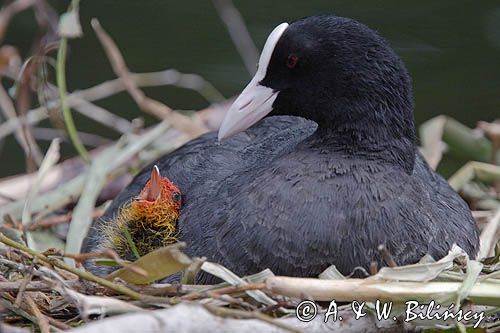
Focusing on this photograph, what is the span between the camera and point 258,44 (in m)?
5.52

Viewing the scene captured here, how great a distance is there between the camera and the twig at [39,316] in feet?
7.45

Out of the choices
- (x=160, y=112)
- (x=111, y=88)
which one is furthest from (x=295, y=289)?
(x=111, y=88)

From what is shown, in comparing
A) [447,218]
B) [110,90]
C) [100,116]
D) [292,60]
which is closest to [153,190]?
[292,60]

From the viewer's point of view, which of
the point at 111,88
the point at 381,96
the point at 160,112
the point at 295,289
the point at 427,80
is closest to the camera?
the point at 295,289

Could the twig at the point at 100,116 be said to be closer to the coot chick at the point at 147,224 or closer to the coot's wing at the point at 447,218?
the coot chick at the point at 147,224

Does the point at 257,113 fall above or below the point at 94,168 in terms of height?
above

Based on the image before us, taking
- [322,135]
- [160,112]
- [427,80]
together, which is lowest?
[427,80]

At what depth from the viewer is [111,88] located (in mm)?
4285

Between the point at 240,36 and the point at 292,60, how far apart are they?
2.50 meters

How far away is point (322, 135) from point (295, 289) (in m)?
0.55

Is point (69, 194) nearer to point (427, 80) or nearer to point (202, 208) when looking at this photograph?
point (202, 208)

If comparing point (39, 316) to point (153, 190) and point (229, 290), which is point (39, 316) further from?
point (153, 190)

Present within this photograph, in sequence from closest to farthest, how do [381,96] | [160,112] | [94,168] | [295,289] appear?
[295,289] < [381,96] < [94,168] < [160,112]

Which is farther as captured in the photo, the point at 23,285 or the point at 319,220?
the point at 319,220
